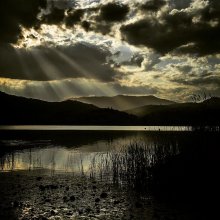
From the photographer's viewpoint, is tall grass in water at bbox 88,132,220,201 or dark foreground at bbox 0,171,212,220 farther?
tall grass in water at bbox 88,132,220,201

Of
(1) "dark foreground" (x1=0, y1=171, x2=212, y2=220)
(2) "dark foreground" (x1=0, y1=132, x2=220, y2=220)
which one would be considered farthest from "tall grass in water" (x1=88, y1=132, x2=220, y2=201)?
(1) "dark foreground" (x1=0, y1=171, x2=212, y2=220)

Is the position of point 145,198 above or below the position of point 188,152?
below

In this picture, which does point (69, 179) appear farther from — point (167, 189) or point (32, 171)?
point (167, 189)

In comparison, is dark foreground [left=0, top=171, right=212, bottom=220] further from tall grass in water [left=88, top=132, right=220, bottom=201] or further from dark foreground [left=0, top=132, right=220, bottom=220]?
tall grass in water [left=88, top=132, right=220, bottom=201]

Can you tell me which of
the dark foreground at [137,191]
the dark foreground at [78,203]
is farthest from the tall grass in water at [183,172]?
the dark foreground at [78,203]

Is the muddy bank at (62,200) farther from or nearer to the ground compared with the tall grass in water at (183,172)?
nearer to the ground

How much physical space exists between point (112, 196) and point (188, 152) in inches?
201

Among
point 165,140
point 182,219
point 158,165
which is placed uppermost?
point 165,140

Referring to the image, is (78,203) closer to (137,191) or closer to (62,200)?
(62,200)

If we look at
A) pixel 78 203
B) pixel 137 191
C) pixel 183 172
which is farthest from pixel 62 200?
pixel 183 172

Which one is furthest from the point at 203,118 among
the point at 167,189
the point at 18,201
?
the point at 18,201

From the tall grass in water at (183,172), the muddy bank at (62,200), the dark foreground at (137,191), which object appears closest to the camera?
the muddy bank at (62,200)

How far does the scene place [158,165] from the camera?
63.2 ft

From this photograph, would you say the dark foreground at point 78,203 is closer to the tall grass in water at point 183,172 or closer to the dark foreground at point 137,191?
the dark foreground at point 137,191
